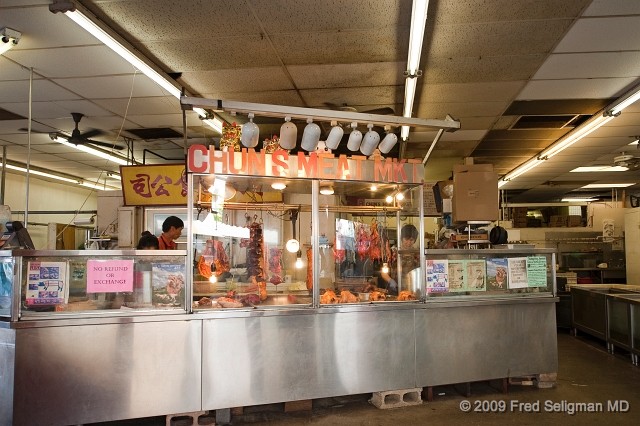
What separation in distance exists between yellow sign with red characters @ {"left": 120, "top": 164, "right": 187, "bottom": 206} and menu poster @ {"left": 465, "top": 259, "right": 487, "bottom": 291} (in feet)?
16.0

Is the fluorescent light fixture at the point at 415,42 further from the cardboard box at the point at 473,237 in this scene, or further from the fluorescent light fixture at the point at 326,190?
the cardboard box at the point at 473,237

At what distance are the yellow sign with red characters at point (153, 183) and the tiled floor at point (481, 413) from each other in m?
4.05

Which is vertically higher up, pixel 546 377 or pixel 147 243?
pixel 147 243

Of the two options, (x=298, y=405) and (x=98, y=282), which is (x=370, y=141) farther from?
(x=98, y=282)

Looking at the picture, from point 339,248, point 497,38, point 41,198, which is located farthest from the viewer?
point 41,198

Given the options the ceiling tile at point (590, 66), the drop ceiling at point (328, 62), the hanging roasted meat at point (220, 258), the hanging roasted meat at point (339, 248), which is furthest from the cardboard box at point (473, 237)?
the hanging roasted meat at point (220, 258)

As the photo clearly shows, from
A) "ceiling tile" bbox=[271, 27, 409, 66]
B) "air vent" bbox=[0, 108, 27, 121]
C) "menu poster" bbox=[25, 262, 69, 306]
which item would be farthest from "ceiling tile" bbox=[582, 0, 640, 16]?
"air vent" bbox=[0, 108, 27, 121]

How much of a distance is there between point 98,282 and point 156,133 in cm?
481

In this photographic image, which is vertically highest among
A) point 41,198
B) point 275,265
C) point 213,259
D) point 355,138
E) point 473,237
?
point 41,198

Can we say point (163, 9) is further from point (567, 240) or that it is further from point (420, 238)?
point (567, 240)

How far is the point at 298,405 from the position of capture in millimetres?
5004

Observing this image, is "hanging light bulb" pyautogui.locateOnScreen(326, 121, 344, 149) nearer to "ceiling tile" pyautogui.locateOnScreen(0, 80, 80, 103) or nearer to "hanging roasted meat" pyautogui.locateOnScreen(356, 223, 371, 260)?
"hanging roasted meat" pyautogui.locateOnScreen(356, 223, 371, 260)

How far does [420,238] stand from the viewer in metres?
5.52

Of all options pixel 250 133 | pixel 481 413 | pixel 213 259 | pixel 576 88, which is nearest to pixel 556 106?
pixel 576 88
